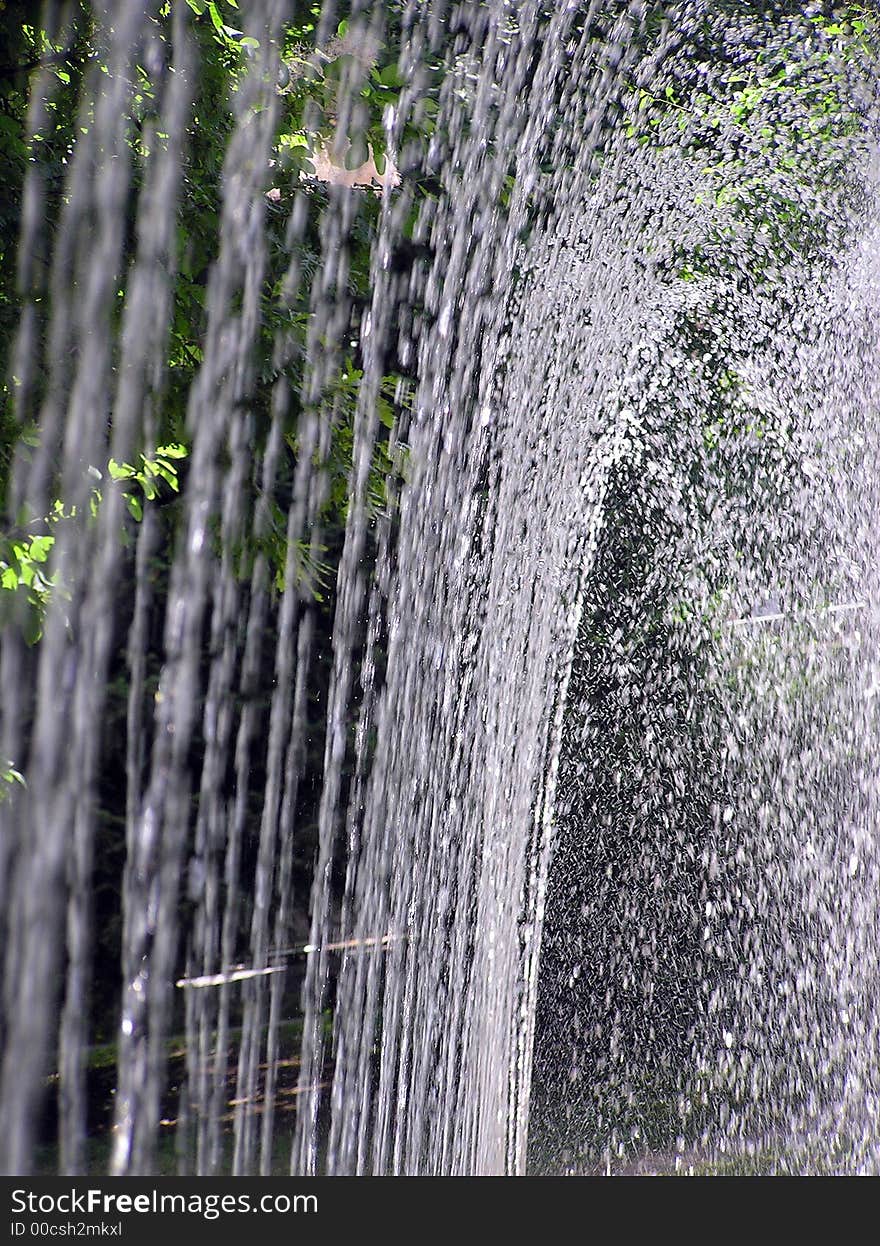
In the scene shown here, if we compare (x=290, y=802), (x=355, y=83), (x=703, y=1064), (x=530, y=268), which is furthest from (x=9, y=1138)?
(x=290, y=802)

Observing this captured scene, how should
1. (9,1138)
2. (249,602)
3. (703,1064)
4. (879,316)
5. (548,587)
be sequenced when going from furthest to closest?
(249,602) → (703,1064) → (879,316) → (548,587) → (9,1138)

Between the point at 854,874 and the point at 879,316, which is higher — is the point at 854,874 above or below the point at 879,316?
below

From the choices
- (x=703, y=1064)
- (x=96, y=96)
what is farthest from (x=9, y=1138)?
(x=703, y=1064)

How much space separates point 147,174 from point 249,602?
14.0 feet

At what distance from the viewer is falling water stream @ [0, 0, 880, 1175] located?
11.8 ft

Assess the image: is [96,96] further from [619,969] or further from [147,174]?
[619,969]

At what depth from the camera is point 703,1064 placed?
6.12 metres

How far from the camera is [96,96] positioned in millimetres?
3322

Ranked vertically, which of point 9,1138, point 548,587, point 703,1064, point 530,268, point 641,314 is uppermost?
point 641,314

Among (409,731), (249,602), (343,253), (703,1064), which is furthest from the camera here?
(249,602)

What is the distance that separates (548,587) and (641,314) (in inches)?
57.3

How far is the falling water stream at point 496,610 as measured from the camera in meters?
3.60

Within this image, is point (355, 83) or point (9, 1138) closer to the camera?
point (9, 1138)

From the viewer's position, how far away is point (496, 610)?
15.2 feet
